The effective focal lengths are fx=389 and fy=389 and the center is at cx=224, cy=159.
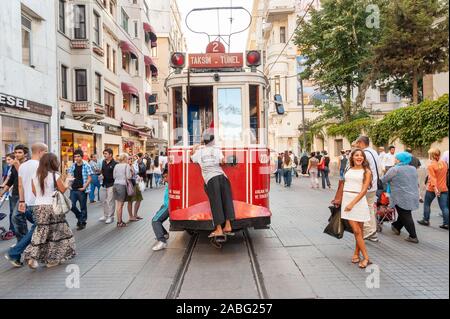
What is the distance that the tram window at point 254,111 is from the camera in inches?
289

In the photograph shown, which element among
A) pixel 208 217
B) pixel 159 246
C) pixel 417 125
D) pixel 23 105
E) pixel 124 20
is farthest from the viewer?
pixel 124 20

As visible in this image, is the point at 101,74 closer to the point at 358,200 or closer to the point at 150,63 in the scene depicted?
the point at 150,63

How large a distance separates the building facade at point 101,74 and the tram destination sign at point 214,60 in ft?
43.0

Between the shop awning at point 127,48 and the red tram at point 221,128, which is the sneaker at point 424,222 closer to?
the red tram at point 221,128

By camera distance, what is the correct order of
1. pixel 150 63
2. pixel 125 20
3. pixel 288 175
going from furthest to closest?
pixel 150 63
pixel 125 20
pixel 288 175

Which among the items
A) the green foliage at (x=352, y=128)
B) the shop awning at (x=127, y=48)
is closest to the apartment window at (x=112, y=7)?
the shop awning at (x=127, y=48)

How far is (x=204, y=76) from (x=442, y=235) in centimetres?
553

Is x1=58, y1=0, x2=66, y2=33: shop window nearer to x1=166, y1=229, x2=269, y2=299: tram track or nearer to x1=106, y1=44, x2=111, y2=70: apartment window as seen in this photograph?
x1=106, y1=44, x2=111, y2=70: apartment window

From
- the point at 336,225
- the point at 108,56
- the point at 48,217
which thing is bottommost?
the point at 336,225

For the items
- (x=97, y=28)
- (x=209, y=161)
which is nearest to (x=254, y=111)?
(x=209, y=161)

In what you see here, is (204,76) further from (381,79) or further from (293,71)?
(293,71)

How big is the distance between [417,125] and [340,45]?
9.44 m

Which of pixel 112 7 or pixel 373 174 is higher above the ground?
pixel 112 7

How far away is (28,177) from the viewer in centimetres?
596
